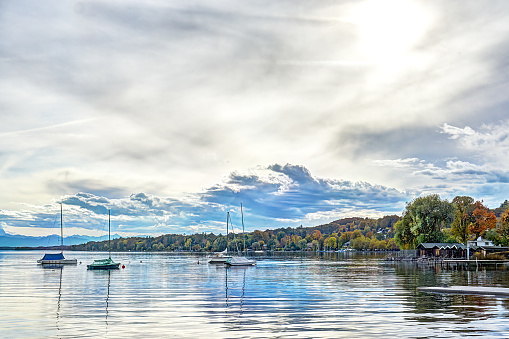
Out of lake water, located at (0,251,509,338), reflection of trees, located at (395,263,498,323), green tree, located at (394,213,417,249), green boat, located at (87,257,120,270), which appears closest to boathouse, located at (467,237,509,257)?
green tree, located at (394,213,417,249)

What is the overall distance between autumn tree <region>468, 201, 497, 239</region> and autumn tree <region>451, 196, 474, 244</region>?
1.42 meters

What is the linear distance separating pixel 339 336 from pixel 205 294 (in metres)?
24.4

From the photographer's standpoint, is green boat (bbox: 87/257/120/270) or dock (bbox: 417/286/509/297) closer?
dock (bbox: 417/286/509/297)

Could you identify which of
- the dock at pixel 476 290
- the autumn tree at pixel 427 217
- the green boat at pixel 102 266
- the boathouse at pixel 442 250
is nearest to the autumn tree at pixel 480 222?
the autumn tree at pixel 427 217

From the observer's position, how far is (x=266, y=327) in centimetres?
2619

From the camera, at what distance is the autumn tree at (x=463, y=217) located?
5955 inches

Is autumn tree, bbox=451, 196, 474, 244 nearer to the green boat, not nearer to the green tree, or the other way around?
the green tree

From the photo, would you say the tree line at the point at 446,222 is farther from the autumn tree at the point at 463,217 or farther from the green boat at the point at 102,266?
the green boat at the point at 102,266

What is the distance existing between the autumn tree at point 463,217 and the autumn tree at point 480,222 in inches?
56.0

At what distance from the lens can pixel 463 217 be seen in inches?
5969

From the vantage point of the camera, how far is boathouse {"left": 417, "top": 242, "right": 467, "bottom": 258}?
424ft

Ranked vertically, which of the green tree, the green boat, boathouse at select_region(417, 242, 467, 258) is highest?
the green tree

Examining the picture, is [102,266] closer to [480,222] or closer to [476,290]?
[476,290]

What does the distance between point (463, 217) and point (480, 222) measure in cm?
626
